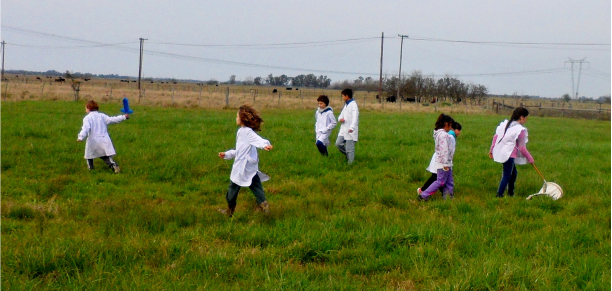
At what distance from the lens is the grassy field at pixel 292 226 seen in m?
4.63

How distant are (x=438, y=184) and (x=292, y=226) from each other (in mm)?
2894

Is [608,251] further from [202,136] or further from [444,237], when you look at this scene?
[202,136]

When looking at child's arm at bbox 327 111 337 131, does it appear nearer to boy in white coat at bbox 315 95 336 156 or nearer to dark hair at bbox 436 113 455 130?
boy in white coat at bbox 315 95 336 156

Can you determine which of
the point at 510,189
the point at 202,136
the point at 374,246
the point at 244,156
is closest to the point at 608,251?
the point at 374,246

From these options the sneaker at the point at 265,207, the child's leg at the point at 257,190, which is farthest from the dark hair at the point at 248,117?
the sneaker at the point at 265,207

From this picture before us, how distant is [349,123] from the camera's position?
34.6 ft

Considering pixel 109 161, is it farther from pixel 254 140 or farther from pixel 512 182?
pixel 512 182

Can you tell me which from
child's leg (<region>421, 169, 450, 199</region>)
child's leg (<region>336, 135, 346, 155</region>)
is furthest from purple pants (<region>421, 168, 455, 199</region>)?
child's leg (<region>336, 135, 346, 155</region>)

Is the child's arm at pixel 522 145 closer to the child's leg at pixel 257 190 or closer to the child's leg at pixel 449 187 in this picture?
the child's leg at pixel 449 187

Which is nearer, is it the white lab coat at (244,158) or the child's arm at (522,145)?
the white lab coat at (244,158)

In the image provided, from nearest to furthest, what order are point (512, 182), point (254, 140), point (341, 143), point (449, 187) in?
point (254, 140)
point (449, 187)
point (512, 182)
point (341, 143)

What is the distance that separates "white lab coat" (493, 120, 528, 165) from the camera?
8320 millimetres

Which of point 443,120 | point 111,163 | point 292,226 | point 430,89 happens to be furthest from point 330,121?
point 430,89

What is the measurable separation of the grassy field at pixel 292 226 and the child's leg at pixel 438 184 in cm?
19
